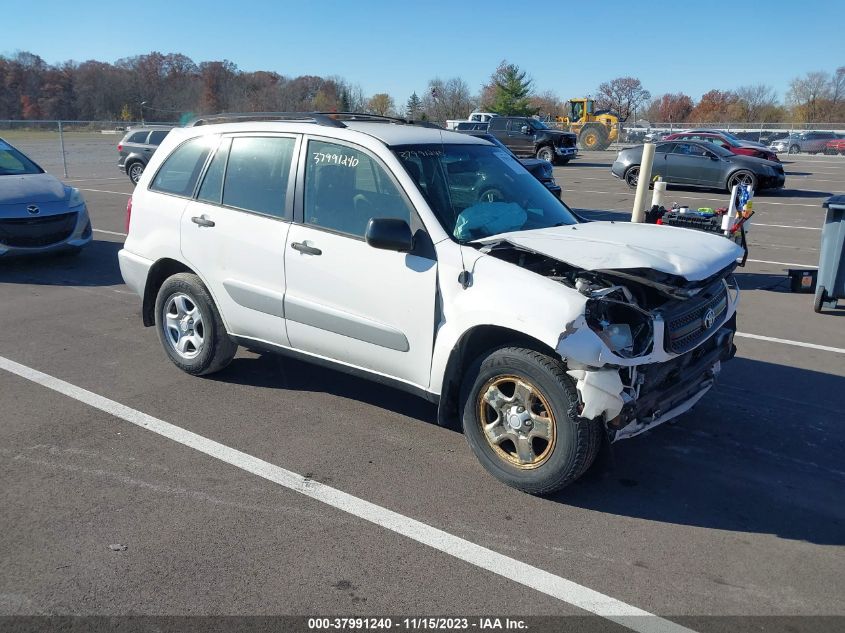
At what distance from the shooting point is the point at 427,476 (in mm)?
4168

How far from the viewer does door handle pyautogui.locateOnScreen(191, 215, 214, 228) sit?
17.2 ft

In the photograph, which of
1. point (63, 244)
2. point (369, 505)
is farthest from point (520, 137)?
point (369, 505)

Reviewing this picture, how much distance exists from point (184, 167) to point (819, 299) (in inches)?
267

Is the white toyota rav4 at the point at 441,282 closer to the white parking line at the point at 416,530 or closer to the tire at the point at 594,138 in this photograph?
the white parking line at the point at 416,530

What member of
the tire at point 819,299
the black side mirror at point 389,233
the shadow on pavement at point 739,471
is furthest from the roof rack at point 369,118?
the tire at point 819,299

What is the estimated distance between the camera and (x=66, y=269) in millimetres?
9719

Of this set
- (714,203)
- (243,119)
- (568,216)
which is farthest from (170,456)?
(714,203)

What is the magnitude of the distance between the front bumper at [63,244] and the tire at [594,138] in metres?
38.1

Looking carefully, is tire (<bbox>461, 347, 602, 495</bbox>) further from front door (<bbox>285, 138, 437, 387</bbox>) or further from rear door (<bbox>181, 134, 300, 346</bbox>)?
rear door (<bbox>181, 134, 300, 346</bbox>)

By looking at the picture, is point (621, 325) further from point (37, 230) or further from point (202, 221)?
point (37, 230)

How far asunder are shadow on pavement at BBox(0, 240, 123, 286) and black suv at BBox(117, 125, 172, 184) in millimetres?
11366

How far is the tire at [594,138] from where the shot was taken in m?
43.5

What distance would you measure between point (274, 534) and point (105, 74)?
218ft

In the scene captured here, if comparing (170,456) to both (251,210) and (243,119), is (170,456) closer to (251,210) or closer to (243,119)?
(251,210)
